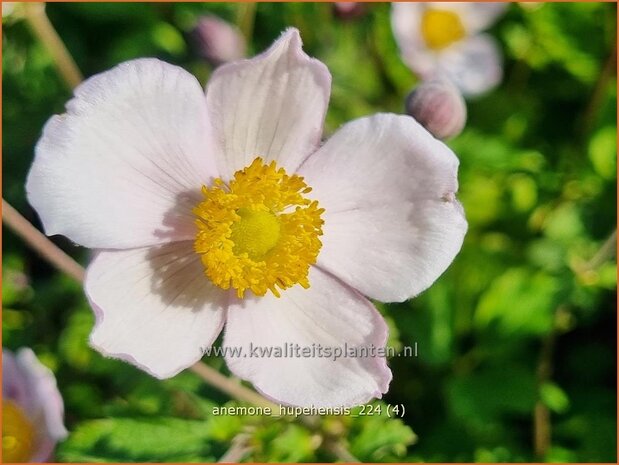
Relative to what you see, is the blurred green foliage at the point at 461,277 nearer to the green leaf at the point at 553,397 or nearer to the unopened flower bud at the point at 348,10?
the green leaf at the point at 553,397

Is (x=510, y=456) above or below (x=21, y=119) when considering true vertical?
below

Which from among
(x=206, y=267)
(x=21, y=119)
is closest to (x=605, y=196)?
(x=206, y=267)

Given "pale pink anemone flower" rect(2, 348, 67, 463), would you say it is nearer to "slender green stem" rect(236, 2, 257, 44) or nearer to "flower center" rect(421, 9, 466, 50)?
"slender green stem" rect(236, 2, 257, 44)

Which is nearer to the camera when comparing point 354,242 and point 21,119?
point 354,242

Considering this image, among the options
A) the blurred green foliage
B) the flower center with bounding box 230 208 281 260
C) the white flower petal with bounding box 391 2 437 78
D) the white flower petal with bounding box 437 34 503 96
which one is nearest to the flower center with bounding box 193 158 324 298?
the flower center with bounding box 230 208 281 260

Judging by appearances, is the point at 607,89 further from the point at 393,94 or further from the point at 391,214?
the point at 391,214

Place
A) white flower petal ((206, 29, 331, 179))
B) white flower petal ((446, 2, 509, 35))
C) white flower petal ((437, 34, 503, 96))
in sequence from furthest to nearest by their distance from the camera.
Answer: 1. white flower petal ((446, 2, 509, 35))
2. white flower petal ((437, 34, 503, 96))
3. white flower petal ((206, 29, 331, 179))
